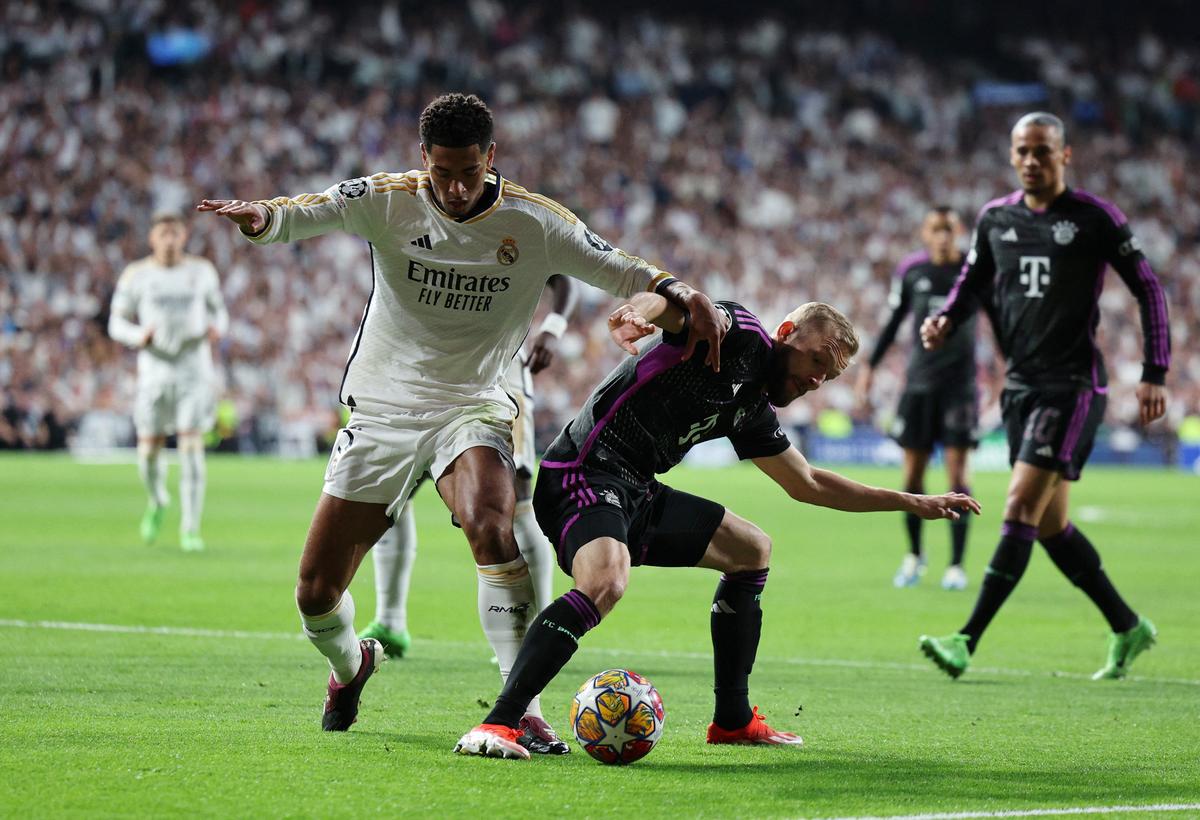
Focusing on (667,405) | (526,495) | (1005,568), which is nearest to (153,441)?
(526,495)

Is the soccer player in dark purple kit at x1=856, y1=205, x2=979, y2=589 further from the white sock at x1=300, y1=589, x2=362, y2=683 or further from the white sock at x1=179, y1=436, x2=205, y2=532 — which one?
the white sock at x1=300, y1=589, x2=362, y2=683

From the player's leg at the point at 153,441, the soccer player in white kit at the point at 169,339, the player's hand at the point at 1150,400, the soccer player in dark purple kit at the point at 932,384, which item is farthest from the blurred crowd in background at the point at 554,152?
the player's hand at the point at 1150,400

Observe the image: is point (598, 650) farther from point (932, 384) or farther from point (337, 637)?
point (932, 384)

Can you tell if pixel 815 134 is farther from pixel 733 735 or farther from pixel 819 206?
pixel 733 735

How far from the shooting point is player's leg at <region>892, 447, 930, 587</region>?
42.6 feet

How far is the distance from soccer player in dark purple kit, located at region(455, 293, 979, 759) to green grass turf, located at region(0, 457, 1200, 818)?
1.53ft

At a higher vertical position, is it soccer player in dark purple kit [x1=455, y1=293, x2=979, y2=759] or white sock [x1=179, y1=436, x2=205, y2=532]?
soccer player in dark purple kit [x1=455, y1=293, x2=979, y2=759]

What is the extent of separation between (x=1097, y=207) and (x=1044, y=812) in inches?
173

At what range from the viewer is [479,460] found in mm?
5789

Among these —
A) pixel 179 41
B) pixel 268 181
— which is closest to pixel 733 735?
pixel 268 181

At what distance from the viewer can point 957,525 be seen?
12.9 meters

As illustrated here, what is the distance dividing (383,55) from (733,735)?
32.8 meters

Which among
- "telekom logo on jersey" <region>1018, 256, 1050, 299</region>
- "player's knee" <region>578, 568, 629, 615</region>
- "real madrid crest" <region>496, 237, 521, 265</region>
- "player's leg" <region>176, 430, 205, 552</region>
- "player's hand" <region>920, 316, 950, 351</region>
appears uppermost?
"telekom logo on jersey" <region>1018, 256, 1050, 299</region>

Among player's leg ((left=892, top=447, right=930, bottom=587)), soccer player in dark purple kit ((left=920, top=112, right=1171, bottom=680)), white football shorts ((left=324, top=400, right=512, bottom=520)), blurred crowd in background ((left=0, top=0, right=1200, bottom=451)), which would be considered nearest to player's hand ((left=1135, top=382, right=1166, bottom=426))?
soccer player in dark purple kit ((left=920, top=112, right=1171, bottom=680))
